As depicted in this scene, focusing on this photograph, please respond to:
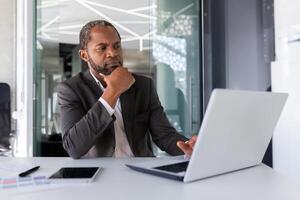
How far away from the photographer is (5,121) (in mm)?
2451

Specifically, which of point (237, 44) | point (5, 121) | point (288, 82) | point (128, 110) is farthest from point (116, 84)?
point (237, 44)

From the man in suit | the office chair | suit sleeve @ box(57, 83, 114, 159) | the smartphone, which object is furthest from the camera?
the office chair

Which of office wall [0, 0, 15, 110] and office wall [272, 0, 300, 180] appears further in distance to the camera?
office wall [0, 0, 15, 110]

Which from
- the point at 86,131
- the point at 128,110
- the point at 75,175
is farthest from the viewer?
the point at 128,110

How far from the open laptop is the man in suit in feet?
1.33

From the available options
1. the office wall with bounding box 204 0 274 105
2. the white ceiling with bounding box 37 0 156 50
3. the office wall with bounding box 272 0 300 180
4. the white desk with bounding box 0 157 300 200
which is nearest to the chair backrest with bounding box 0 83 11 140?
the white ceiling with bounding box 37 0 156 50

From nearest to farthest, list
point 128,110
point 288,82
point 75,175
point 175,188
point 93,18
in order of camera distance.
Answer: point 175,188 → point 75,175 → point 128,110 → point 288,82 → point 93,18

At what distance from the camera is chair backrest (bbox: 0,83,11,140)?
2.45 metres

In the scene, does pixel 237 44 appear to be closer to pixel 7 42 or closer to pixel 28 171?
pixel 7 42

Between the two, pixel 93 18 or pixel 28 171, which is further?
pixel 93 18

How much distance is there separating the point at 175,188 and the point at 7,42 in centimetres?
226

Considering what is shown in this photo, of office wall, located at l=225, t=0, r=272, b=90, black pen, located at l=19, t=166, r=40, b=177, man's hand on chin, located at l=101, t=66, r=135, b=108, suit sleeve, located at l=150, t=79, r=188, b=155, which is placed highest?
office wall, located at l=225, t=0, r=272, b=90

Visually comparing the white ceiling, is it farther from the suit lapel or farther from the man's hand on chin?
the man's hand on chin

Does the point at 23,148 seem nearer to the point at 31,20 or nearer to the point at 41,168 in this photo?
the point at 31,20
